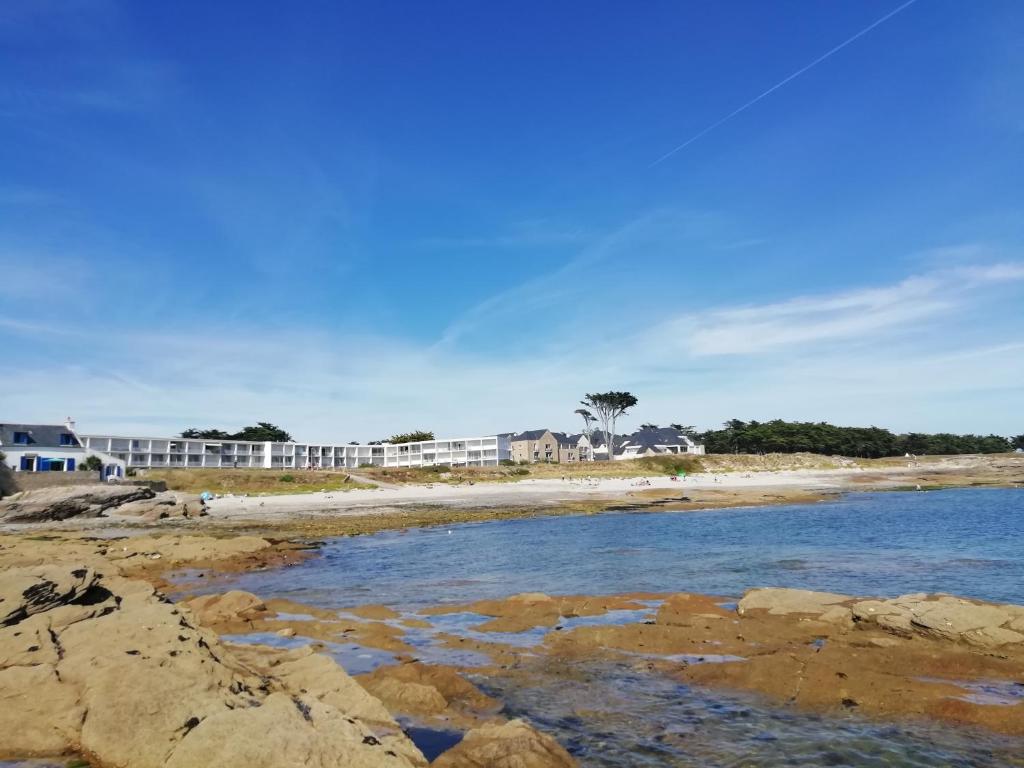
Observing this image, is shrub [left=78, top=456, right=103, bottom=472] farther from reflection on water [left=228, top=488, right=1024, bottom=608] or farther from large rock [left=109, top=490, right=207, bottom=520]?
reflection on water [left=228, top=488, right=1024, bottom=608]

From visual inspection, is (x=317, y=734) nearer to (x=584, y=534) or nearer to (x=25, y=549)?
(x=25, y=549)

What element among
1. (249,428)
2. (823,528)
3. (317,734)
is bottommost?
(823,528)

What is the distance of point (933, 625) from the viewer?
12.5m

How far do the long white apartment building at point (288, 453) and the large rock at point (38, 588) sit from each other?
107 meters

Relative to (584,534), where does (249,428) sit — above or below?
above

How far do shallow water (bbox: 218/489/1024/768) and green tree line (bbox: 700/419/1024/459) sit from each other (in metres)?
81.6

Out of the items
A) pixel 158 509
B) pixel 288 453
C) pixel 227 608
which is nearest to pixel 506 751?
pixel 227 608

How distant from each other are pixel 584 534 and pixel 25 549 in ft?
91.0

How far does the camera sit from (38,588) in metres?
9.88

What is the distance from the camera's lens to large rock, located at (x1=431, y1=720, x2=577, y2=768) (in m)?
6.99

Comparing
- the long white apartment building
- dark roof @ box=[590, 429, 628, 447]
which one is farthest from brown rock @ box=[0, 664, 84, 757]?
dark roof @ box=[590, 429, 628, 447]

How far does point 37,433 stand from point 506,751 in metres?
92.5

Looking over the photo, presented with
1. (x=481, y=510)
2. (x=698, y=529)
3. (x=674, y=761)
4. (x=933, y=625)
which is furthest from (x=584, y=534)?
(x=674, y=761)

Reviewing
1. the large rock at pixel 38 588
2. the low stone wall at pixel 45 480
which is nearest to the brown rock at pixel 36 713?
the large rock at pixel 38 588
